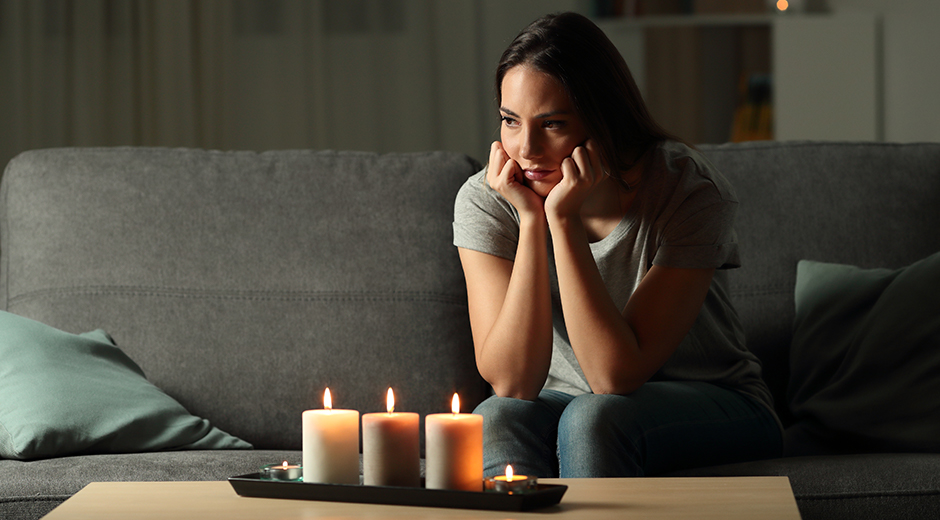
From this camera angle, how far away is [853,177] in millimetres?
1719

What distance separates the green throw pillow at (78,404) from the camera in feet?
4.48

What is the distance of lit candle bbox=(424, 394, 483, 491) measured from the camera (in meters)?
0.80

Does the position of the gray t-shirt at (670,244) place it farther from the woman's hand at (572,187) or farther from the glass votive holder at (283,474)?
the glass votive holder at (283,474)

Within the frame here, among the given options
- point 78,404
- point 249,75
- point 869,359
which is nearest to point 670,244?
point 869,359

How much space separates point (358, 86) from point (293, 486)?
8.39ft

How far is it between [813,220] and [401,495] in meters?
1.17

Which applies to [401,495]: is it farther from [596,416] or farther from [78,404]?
[78,404]

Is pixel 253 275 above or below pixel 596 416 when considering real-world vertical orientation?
above

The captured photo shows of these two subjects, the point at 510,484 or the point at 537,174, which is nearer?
the point at 510,484

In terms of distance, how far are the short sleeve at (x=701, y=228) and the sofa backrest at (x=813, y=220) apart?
0.32m

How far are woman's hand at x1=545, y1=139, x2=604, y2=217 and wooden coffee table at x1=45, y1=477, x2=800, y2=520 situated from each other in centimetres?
52

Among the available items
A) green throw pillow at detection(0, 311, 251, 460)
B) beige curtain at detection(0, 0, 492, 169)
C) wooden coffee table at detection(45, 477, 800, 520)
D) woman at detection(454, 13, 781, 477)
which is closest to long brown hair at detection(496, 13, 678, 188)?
woman at detection(454, 13, 781, 477)

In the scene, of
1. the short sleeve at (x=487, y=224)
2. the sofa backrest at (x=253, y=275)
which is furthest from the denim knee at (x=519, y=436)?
the sofa backrest at (x=253, y=275)

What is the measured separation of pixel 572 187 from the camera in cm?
133
